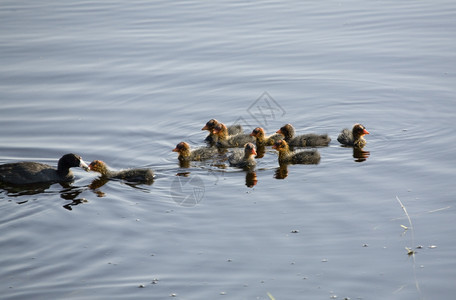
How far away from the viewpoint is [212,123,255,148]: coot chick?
10.7m

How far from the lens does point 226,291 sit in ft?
20.6

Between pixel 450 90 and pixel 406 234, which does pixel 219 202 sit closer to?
pixel 406 234

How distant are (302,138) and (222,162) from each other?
4.17 ft

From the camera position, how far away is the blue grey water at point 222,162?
21.7 ft

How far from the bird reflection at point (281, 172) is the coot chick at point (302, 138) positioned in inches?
26.5

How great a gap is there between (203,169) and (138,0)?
33.2 feet

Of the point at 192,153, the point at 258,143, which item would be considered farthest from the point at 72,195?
the point at 258,143

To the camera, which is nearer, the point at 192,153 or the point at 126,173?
the point at 126,173

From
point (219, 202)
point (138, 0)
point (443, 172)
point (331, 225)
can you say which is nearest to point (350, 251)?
point (331, 225)

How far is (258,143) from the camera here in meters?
10.8

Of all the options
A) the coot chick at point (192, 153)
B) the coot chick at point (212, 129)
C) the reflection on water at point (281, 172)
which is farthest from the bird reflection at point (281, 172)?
the coot chick at point (212, 129)

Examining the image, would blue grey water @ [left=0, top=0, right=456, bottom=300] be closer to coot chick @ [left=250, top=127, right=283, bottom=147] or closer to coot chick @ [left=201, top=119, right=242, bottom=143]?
coot chick @ [left=201, top=119, right=242, bottom=143]

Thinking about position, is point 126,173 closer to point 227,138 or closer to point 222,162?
point 222,162

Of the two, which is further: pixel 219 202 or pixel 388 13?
pixel 388 13
